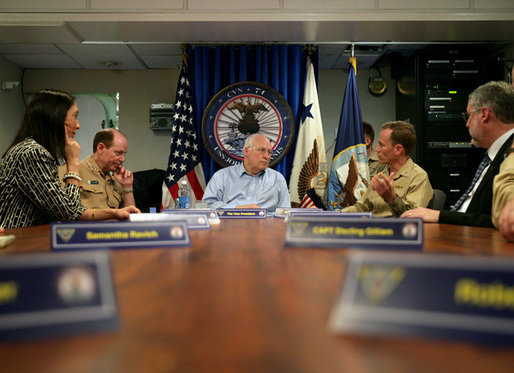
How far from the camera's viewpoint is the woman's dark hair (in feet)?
6.13

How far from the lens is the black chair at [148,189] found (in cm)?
439

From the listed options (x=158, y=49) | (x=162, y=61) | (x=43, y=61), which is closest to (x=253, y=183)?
(x=158, y=49)

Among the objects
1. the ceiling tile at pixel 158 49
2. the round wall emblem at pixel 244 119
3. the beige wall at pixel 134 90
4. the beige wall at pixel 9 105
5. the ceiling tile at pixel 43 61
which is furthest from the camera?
the beige wall at pixel 134 90

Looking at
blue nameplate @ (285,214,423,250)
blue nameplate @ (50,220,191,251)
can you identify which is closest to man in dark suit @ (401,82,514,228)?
blue nameplate @ (285,214,423,250)

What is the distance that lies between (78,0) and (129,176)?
1837mm

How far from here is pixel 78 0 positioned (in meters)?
3.65

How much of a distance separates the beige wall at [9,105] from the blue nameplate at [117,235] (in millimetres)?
5037

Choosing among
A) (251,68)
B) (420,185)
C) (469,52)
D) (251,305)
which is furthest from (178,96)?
(251,305)

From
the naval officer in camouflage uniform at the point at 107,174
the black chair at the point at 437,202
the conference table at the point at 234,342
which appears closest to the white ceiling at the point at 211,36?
the naval officer in camouflage uniform at the point at 107,174

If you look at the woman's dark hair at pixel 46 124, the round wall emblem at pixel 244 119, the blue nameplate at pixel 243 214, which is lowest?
the blue nameplate at pixel 243 214

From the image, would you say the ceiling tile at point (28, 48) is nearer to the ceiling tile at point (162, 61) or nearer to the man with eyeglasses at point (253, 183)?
the ceiling tile at point (162, 61)

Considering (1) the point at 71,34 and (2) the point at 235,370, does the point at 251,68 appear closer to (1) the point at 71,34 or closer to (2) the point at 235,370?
(1) the point at 71,34

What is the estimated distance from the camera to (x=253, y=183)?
10.8 feet

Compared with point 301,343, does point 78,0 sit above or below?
above
